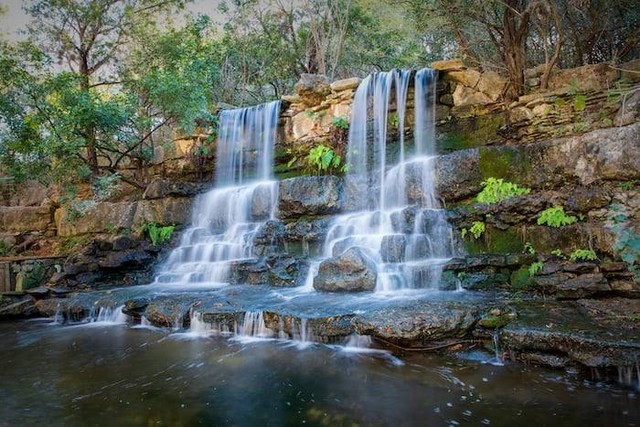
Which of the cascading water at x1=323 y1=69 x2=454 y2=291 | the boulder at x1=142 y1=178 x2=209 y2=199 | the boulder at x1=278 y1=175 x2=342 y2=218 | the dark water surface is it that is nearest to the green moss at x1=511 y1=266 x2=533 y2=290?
the cascading water at x1=323 y1=69 x2=454 y2=291

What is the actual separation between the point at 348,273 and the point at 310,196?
3.46m

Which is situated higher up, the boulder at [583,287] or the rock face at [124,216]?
the rock face at [124,216]

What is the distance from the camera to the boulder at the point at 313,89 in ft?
39.6

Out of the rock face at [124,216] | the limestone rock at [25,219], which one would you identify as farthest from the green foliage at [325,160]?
the limestone rock at [25,219]

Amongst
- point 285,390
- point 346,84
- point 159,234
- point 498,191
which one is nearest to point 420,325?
point 285,390

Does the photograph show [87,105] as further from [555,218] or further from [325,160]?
[555,218]

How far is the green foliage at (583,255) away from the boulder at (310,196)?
501 cm

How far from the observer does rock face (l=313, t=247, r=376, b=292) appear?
6.43m

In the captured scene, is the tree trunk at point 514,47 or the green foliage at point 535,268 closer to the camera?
the green foliage at point 535,268

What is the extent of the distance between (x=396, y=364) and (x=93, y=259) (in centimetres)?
837

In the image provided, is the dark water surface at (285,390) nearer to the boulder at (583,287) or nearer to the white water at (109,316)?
the white water at (109,316)

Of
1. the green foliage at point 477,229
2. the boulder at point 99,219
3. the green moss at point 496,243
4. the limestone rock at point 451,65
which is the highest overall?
the limestone rock at point 451,65

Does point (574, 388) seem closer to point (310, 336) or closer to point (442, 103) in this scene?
point (310, 336)

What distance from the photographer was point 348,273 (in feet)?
21.5
